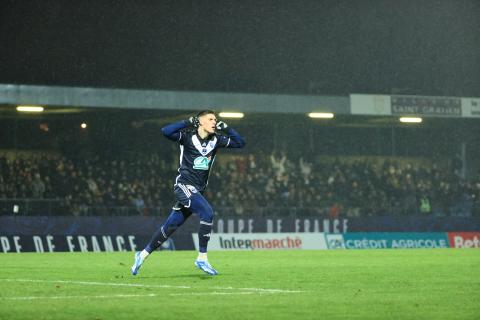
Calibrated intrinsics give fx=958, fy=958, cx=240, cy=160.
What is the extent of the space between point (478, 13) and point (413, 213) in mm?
14870

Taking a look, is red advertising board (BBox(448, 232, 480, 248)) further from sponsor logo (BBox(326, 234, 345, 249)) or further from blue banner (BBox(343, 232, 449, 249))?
sponsor logo (BBox(326, 234, 345, 249))

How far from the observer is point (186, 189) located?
49.0 ft

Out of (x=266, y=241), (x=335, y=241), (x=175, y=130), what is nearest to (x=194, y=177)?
(x=175, y=130)

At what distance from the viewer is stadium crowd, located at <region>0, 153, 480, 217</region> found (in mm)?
37188

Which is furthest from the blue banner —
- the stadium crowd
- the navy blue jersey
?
the navy blue jersey

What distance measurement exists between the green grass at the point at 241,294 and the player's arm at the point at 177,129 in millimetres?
2199

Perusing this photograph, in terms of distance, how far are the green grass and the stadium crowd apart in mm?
20030

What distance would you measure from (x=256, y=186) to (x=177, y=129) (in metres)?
27.5

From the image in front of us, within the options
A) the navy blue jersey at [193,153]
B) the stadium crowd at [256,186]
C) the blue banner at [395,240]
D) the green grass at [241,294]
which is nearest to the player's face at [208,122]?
the navy blue jersey at [193,153]

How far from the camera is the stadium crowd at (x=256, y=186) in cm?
3719

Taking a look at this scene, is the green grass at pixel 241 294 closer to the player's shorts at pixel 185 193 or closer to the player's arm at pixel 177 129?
the player's shorts at pixel 185 193

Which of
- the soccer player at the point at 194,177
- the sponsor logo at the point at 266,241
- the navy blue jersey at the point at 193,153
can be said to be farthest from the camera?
the sponsor logo at the point at 266,241

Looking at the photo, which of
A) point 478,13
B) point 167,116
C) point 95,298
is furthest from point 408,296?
point 478,13

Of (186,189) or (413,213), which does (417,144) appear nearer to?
(413,213)
